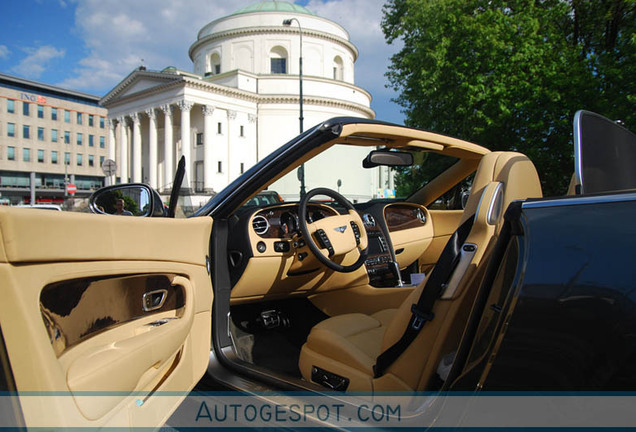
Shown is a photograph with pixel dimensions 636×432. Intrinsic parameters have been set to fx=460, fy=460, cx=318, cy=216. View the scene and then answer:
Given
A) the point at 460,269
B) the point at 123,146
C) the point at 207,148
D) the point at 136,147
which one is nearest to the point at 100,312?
the point at 460,269

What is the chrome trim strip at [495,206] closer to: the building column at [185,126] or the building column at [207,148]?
the building column at [185,126]

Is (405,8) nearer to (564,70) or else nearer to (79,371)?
(564,70)

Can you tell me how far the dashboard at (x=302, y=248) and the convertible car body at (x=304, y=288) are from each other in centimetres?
1

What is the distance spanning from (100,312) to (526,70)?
53.3ft

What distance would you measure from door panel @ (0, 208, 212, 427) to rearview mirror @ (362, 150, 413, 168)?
1.11 metres

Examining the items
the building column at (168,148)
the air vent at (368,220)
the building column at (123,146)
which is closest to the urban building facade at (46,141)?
the building column at (123,146)

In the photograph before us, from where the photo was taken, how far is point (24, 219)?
1109 millimetres

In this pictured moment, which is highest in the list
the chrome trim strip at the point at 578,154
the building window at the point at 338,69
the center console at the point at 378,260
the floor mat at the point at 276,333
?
the building window at the point at 338,69

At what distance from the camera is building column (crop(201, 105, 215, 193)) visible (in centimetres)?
5078

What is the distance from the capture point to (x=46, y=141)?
230 ft

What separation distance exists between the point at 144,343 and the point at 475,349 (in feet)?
3.37

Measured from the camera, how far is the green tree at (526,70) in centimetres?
1357

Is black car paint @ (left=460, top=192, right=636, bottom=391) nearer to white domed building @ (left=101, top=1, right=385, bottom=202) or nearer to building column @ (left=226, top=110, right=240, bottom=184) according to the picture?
white domed building @ (left=101, top=1, right=385, bottom=202)

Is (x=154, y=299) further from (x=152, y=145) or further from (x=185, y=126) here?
(x=152, y=145)
